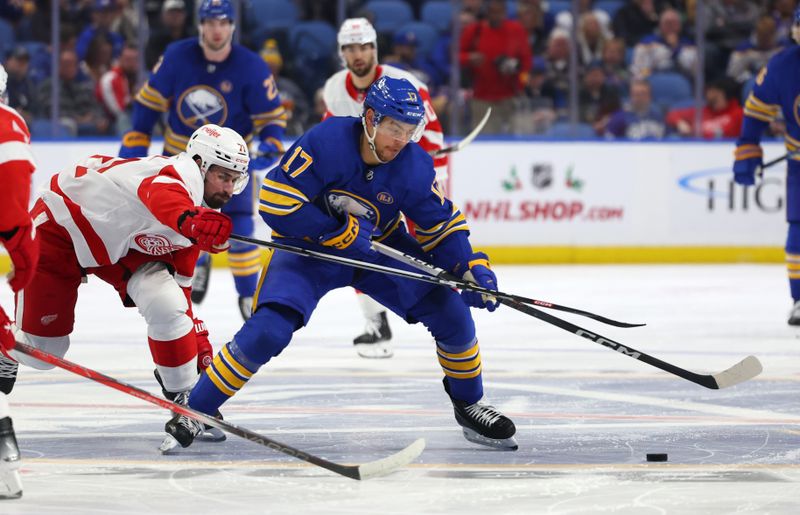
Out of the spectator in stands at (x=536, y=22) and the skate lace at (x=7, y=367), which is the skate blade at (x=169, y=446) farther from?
the spectator in stands at (x=536, y=22)

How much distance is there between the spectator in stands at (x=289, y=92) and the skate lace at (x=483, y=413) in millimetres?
5337

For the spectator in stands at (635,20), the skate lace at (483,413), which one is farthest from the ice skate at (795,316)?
the spectator in stands at (635,20)

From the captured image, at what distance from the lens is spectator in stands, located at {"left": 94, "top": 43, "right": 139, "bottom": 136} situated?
8969mm

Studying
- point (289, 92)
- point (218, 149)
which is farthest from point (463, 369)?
point (289, 92)

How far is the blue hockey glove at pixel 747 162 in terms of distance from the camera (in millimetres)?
6793

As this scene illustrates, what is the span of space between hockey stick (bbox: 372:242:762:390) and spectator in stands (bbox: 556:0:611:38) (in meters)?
5.50

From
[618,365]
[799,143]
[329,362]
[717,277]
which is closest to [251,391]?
[329,362]

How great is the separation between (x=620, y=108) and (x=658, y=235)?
2.89 ft

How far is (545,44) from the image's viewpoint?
30.8 ft

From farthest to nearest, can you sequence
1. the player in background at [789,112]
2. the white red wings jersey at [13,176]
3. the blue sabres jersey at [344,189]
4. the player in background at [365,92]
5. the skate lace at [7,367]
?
the player in background at [789,112], the player in background at [365,92], the blue sabres jersey at [344,189], the skate lace at [7,367], the white red wings jersey at [13,176]

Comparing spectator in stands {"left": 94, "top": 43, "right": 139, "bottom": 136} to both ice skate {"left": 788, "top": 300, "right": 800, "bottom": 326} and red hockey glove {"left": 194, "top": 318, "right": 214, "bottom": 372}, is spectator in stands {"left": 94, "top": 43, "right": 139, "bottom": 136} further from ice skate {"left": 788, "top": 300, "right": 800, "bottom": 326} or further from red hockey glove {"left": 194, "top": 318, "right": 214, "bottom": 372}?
red hockey glove {"left": 194, "top": 318, "right": 214, "bottom": 372}

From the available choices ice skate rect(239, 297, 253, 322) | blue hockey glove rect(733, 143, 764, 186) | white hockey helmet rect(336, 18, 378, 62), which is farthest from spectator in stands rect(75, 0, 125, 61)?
blue hockey glove rect(733, 143, 764, 186)

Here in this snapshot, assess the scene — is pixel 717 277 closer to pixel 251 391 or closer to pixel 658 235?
pixel 658 235

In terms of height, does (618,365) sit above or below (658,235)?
above
